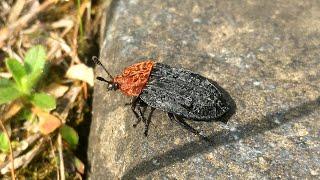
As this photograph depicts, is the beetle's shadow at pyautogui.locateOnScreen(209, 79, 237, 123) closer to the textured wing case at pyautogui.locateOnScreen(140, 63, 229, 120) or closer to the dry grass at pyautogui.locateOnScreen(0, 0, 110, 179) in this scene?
the textured wing case at pyautogui.locateOnScreen(140, 63, 229, 120)

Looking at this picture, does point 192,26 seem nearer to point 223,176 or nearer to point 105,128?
point 105,128

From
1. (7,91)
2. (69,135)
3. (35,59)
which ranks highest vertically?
(35,59)

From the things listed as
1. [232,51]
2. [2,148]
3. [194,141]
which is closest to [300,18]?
[232,51]

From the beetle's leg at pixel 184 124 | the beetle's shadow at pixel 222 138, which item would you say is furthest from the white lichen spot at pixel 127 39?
the beetle's shadow at pixel 222 138

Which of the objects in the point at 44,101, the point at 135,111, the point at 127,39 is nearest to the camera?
the point at 135,111

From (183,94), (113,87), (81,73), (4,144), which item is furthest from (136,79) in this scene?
(4,144)

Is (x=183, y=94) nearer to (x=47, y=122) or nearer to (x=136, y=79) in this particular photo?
(x=136, y=79)

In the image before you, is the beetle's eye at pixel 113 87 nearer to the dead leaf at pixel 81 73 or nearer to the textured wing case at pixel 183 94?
the textured wing case at pixel 183 94
